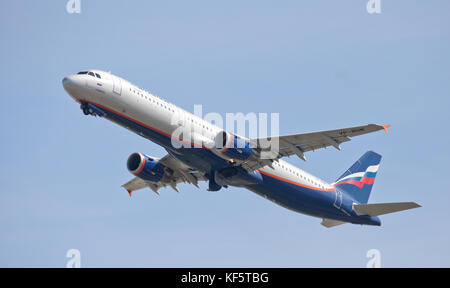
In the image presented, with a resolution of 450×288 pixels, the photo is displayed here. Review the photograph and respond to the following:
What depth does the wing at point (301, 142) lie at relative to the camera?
4103 cm

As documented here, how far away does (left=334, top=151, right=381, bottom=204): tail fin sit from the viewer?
2025 inches

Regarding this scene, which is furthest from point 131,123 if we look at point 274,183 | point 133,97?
point 274,183

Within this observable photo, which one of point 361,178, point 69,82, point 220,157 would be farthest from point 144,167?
point 361,178

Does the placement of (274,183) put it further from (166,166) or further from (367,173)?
(367,173)

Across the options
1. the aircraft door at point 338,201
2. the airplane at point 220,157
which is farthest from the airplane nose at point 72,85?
the aircraft door at point 338,201

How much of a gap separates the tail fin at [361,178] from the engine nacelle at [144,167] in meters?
14.3

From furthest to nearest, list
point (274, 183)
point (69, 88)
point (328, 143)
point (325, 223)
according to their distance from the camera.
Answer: point (325, 223), point (274, 183), point (328, 143), point (69, 88)

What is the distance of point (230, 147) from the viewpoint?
4147 cm

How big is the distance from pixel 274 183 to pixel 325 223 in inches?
341

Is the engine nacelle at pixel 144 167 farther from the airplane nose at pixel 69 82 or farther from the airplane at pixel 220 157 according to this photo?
the airplane nose at pixel 69 82

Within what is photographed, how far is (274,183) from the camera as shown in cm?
4534

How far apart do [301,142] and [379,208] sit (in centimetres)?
969

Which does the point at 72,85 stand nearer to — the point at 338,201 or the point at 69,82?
the point at 69,82
